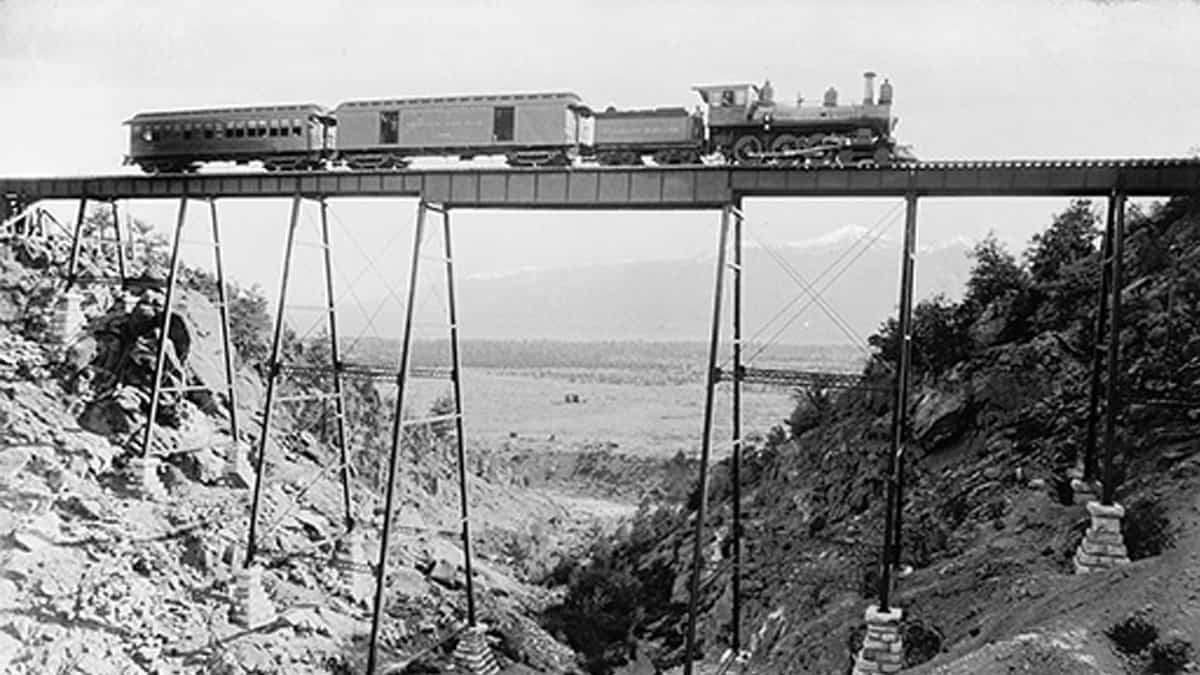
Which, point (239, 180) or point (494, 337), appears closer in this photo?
point (239, 180)

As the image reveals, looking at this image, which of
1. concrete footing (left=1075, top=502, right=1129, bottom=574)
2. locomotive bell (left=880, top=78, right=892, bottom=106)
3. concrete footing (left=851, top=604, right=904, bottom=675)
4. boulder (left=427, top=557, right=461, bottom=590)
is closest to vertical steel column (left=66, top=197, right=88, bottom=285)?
boulder (left=427, top=557, right=461, bottom=590)

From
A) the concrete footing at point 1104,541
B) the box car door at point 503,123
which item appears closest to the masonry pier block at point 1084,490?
the concrete footing at point 1104,541

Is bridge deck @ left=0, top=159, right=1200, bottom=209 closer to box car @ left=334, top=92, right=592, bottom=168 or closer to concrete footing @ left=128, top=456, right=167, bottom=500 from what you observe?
box car @ left=334, top=92, right=592, bottom=168

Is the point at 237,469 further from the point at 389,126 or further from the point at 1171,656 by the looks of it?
the point at 1171,656

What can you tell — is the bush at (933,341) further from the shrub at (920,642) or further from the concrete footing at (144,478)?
the concrete footing at (144,478)

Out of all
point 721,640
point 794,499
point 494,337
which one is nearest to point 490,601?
point 721,640

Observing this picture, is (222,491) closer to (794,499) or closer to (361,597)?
(361,597)

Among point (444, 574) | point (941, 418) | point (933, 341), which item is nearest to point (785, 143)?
point (941, 418)
